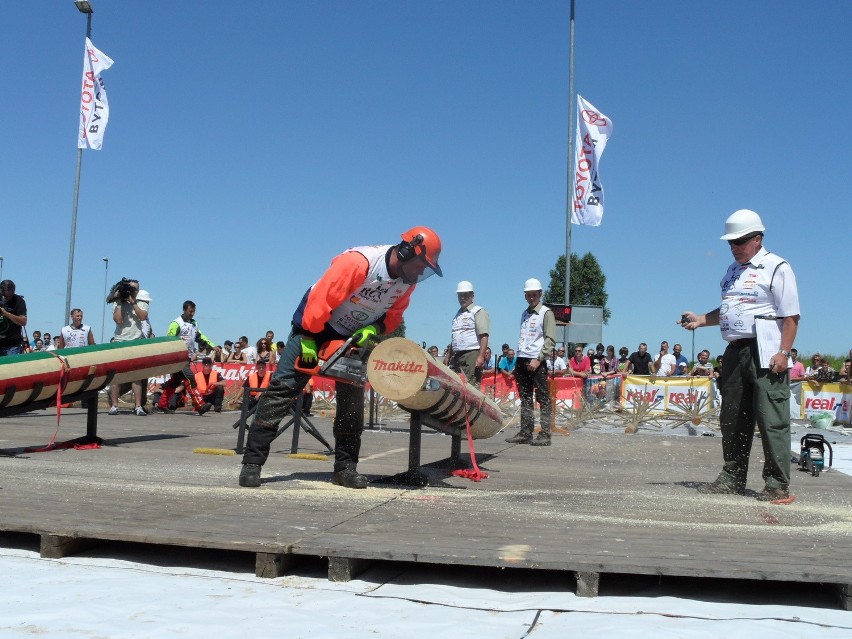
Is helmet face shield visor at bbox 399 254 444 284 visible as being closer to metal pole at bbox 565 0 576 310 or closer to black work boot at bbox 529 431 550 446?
black work boot at bbox 529 431 550 446

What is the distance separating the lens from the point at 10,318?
10.3 meters

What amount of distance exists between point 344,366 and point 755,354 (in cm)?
264

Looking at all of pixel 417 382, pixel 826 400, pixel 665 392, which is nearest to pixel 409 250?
pixel 417 382

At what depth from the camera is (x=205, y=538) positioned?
380cm

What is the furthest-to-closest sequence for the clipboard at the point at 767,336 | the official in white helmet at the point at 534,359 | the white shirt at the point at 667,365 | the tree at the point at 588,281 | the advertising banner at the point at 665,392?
the tree at the point at 588,281
the white shirt at the point at 667,365
the advertising banner at the point at 665,392
the official in white helmet at the point at 534,359
the clipboard at the point at 767,336

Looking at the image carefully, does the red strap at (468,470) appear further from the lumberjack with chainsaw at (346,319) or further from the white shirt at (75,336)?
the white shirt at (75,336)

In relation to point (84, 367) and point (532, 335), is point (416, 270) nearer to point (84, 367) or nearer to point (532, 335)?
point (84, 367)

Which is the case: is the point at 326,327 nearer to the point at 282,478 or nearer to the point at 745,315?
the point at 282,478

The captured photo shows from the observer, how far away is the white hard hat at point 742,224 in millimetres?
5559

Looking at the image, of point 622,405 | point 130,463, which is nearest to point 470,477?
point 130,463

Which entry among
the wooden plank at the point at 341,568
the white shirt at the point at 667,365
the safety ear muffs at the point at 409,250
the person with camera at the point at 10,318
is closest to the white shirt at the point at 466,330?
the safety ear muffs at the point at 409,250

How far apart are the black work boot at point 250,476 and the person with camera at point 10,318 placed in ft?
20.2

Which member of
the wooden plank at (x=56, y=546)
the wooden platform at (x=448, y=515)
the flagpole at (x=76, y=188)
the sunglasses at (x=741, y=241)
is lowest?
the wooden plank at (x=56, y=546)

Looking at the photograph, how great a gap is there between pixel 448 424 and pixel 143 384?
26.8 ft
